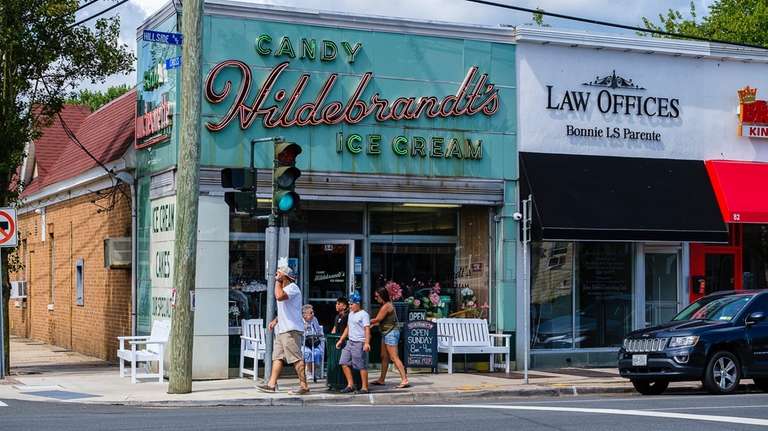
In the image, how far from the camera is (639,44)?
22.3 meters

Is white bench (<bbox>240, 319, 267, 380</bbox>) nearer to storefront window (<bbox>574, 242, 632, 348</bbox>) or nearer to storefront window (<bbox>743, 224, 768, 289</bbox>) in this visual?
storefront window (<bbox>574, 242, 632, 348</bbox>)

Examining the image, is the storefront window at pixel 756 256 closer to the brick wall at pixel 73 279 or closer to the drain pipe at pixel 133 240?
the drain pipe at pixel 133 240

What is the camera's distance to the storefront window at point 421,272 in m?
20.8

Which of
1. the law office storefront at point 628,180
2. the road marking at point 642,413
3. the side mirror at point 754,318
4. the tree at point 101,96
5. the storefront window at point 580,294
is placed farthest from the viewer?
the tree at point 101,96

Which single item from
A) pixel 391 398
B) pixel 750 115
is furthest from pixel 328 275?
pixel 750 115

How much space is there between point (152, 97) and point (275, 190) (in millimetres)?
5077

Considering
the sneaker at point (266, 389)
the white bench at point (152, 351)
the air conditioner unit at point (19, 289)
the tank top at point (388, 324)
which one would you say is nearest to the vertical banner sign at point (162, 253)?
the white bench at point (152, 351)

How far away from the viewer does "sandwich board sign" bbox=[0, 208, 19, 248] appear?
19.2 meters

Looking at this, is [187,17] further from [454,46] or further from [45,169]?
[45,169]

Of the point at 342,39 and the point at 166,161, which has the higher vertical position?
the point at 342,39

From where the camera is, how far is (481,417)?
13.4 metres

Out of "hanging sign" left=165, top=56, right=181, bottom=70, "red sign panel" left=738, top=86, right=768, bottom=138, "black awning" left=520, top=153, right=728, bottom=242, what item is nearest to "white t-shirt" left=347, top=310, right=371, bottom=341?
"black awning" left=520, top=153, right=728, bottom=242

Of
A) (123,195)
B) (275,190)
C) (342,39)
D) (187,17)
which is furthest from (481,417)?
(123,195)

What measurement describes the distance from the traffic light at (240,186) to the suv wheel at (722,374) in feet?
23.9
